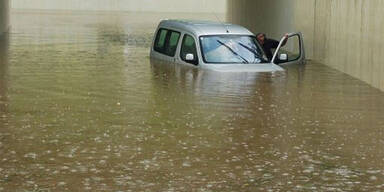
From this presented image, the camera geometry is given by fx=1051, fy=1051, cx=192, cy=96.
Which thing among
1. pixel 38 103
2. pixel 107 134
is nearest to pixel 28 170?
pixel 107 134

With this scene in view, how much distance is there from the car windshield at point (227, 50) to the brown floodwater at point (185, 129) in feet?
1.53

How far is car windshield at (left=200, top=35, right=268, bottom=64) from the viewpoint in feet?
64.2

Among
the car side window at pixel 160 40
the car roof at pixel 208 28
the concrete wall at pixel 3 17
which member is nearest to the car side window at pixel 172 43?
the car roof at pixel 208 28

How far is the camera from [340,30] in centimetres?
2327

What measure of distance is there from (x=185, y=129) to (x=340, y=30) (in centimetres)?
1079

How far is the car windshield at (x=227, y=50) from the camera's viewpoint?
64.2 feet

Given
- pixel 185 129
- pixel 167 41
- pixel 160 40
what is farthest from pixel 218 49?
pixel 185 129

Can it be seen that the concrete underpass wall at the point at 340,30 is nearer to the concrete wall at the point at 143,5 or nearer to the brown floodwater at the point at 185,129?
the brown floodwater at the point at 185,129

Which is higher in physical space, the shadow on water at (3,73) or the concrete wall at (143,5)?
the shadow on water at (3,73)

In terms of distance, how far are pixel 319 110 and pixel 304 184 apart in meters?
5.87

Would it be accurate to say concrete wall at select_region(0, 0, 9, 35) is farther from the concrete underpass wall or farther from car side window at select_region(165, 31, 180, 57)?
car side window at select_region(165, 31, 180, 57)

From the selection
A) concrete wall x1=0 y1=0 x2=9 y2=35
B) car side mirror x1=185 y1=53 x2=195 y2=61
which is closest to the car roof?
car side mirror x1=185 y1=53 x2=195 y2=61

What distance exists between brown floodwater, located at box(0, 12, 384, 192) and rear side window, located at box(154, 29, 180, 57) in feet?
1.11

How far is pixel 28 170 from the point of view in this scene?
1020 centimetres
